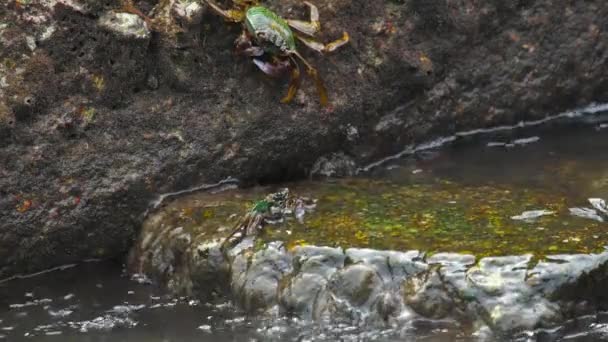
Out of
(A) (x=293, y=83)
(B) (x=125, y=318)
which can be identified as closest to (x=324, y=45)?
(A) (x=293, y=83)

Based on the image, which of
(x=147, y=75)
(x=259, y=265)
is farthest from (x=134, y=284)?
(x=147, y=75)

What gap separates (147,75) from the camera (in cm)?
431

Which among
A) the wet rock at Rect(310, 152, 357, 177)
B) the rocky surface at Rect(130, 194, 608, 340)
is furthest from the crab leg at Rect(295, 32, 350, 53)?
the rocky surface at Rect(130, 194, 608, 340)

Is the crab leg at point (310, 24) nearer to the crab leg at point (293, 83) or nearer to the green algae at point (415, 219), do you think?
the crab leg at point (293, 83)

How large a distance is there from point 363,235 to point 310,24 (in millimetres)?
1314

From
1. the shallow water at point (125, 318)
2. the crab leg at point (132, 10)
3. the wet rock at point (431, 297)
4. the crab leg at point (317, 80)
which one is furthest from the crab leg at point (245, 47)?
the wet rock at point (431, 297)

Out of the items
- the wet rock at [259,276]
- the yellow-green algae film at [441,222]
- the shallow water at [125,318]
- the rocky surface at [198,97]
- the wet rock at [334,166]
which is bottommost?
the shallow water at [125,318]

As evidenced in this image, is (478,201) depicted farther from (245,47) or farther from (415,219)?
(245,47)

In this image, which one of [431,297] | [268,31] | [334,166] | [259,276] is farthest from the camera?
[334,166]

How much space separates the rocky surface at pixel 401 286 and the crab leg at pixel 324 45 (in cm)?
120

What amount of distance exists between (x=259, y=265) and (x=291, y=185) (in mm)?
848

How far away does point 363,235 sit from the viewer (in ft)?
12.6

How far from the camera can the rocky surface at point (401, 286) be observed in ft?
11.3

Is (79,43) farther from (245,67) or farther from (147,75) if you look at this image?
(245,67)
